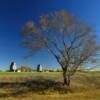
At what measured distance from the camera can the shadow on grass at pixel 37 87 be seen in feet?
94.9

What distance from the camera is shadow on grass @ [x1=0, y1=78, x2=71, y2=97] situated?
2894 cm

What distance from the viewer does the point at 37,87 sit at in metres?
31.1

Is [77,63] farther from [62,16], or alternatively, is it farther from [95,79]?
[95,79]

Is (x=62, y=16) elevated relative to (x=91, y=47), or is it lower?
elevated

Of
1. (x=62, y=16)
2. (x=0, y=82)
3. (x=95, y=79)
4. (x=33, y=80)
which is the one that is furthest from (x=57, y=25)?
(x=95, y=79)

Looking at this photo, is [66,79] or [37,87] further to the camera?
[66,79]

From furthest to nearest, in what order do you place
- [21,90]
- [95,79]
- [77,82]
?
[95,79] < [77,82] < [21,90]

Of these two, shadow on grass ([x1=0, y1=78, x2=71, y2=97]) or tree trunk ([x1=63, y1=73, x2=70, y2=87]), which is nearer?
shadow on grass ([x1=0, y1=78, x2=71, y2=97])

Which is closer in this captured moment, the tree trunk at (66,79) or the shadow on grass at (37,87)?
the shadow on grass at (37,87)

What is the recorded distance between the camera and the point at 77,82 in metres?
36.2

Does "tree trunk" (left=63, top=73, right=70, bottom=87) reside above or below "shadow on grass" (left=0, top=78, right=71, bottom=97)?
above

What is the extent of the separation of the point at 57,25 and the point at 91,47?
16.7 ft

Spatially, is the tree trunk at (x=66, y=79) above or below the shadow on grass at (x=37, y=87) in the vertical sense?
above

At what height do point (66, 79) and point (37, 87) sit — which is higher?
point (66, 79)
